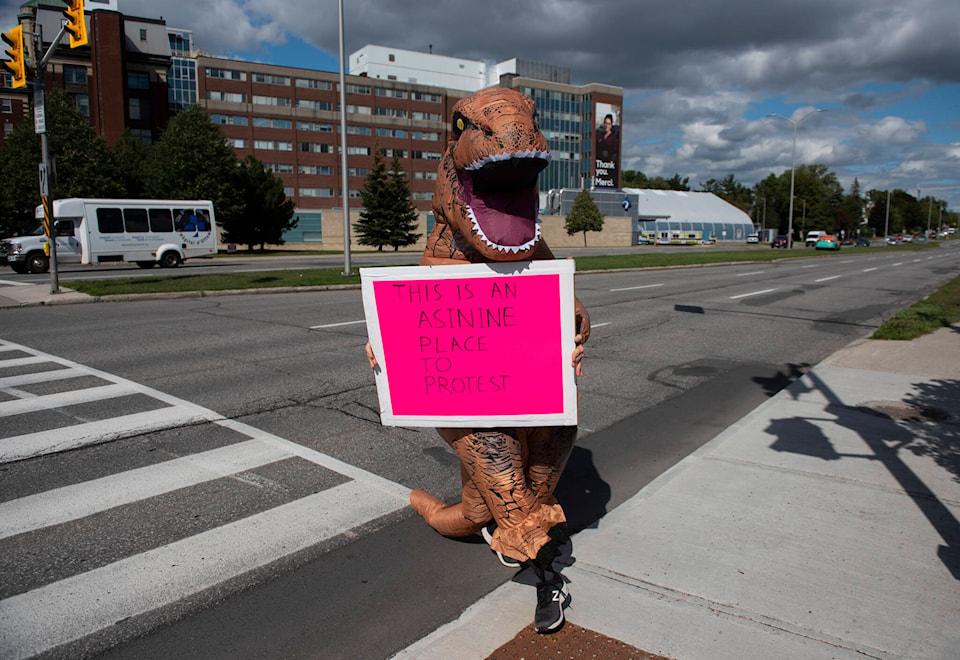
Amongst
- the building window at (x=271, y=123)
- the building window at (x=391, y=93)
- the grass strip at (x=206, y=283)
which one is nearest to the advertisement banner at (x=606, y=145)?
the building window at (x=391, y=93)

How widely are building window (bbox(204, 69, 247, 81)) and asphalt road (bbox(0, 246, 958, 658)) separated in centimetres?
6938

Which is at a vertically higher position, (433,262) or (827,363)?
(433,262)

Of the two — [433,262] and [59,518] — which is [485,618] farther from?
[59,518]

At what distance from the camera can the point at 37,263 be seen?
24656 millimetres

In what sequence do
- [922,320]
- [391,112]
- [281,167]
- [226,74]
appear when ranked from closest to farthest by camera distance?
[922,320] < [226,74] < [281,167] < [391,112]

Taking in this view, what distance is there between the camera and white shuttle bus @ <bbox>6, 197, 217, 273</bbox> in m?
24.7

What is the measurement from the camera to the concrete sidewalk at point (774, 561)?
9.16ft

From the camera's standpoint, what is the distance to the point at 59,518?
4.09 meters

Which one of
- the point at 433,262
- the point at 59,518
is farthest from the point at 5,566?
the point at 433,262

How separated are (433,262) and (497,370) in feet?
1.92

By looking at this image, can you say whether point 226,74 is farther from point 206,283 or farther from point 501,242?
point 501,242

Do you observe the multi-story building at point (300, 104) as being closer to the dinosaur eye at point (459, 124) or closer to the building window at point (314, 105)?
the building window at point (314, 105)

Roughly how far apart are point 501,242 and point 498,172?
29 cm

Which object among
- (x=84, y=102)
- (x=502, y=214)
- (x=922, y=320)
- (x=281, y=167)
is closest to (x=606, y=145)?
(x=281, y=167)
